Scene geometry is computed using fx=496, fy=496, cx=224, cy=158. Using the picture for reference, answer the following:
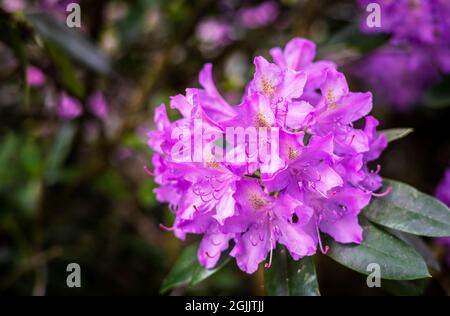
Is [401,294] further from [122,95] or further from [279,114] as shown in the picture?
[122,95]

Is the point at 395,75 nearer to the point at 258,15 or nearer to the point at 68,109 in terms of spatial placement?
the point at 258,15

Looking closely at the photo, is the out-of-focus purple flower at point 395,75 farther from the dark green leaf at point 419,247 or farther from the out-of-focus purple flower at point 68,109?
the out-of-focus purple flower at point 68,109

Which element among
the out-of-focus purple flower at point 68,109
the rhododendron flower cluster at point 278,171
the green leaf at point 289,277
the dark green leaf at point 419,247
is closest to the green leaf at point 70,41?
the out-of-focus purple flower at point 68,109

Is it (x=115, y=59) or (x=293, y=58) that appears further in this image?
(x=115, y=59)

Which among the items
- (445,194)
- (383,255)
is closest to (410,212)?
(383,255)

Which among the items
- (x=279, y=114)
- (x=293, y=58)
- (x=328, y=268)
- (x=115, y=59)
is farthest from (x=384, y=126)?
(x=279, y=114)

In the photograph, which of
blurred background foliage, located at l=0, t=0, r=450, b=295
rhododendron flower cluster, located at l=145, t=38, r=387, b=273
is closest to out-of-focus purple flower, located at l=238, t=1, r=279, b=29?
blurred background foliage, located at l=0, t=0, r=450, b=295

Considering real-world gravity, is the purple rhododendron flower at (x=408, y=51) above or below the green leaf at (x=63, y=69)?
above
